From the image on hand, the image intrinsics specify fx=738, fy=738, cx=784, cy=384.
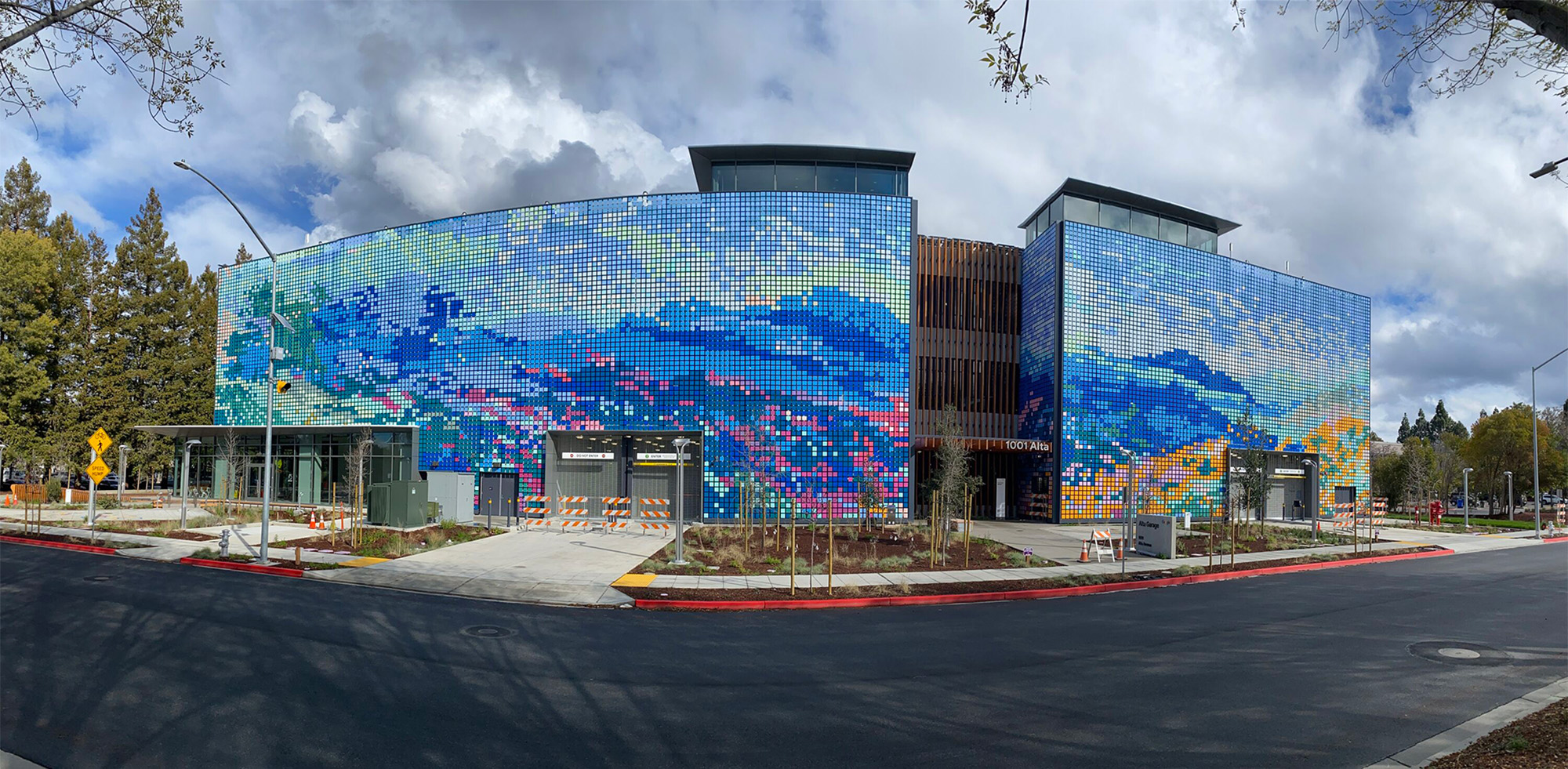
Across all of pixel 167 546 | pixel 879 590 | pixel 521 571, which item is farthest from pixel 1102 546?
pixel 167 546

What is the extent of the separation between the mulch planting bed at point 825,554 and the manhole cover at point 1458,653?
9855mm

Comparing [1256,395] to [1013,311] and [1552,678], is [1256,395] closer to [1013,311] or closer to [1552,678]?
[1013,311]

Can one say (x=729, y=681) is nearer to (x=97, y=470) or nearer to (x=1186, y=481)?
(x=97, y=470)

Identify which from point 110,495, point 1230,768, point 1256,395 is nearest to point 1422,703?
point 1230,768

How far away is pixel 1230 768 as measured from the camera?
6688 mm

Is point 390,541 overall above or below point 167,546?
above

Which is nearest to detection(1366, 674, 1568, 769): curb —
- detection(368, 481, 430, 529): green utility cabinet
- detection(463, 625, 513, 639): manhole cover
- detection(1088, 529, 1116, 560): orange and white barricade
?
detection(463, 625, 513, 639): manhole cover

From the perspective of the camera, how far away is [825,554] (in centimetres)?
2297

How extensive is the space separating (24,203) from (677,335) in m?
63.0

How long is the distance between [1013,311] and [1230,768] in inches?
1501

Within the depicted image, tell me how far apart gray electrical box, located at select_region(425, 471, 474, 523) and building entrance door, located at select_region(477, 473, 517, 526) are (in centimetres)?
236

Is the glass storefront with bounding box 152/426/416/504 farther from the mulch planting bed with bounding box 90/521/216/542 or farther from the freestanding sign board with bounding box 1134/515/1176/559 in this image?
the freestanding sign board with bounding box 1134/515/1176/559

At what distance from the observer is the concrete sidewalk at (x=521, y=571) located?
53.3 ft

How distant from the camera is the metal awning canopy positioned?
4003 centimetres
